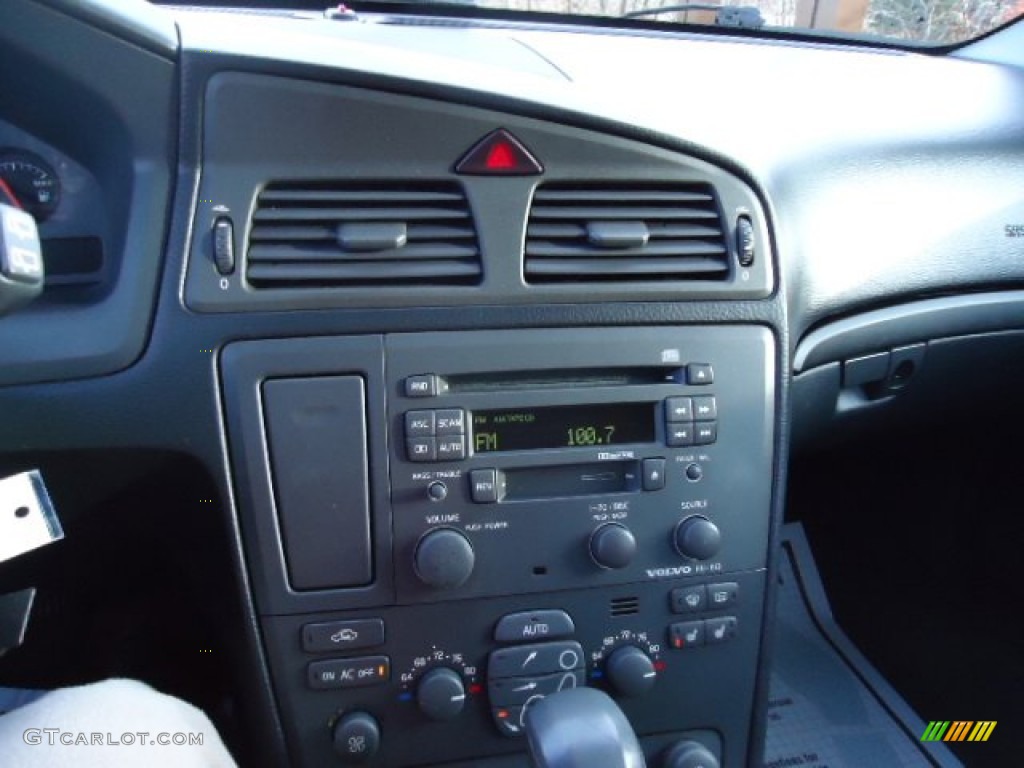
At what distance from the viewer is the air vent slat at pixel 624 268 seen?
121cm

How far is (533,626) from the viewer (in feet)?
4.17

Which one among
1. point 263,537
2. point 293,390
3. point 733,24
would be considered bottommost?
point 263,537

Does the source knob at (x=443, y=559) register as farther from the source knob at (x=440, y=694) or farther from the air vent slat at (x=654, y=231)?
the air vent slat at (x=654, y=231)

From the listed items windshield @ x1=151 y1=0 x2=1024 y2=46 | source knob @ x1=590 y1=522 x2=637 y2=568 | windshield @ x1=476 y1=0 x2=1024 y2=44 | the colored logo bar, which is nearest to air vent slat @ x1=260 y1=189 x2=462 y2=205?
source knob @ x1=590 y1=522 x2=637 y2=568

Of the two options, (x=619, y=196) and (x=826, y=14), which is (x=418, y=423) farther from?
(x=826, y=14)

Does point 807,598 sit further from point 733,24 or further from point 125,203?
point 125,203

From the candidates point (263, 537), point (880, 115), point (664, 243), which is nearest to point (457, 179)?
point (664, 243)

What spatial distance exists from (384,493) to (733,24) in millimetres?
1338

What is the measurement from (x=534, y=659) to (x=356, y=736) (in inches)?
9.6

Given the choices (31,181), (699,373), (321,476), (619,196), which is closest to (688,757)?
(699,373)

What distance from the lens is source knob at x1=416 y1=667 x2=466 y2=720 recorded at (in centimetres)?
124

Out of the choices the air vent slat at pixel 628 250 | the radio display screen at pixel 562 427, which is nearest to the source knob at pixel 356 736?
the radio display screen at pixel 562 427

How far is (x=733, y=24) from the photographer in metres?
2.02

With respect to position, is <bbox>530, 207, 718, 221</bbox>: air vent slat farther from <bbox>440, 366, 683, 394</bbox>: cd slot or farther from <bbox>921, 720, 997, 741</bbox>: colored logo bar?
<bbox>921, 720, 997, 741</bbox>: colored logo bar
